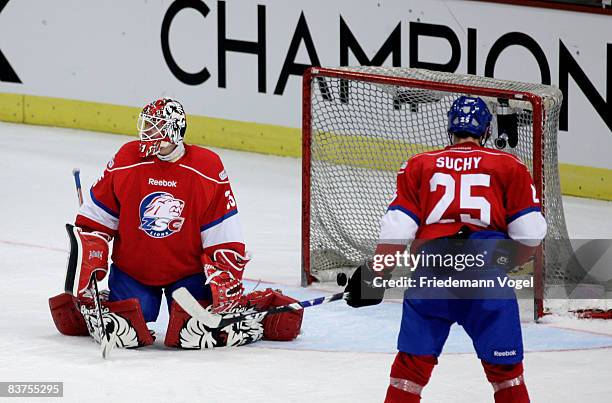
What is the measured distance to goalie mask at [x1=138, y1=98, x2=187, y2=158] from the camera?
18.6ft

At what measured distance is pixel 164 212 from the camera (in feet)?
18.7

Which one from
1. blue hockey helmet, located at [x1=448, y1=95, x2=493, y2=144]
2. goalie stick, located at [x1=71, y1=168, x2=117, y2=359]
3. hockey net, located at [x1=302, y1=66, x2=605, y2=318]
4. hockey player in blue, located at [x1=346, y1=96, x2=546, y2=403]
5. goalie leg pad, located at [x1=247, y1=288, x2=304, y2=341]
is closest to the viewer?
hockey player in blue, located at [x1=346, y1=96, x2=546, y2=403]

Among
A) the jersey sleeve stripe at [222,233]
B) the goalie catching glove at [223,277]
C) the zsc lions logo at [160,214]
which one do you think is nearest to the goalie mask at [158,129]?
the zsc lions logo at [160,214]

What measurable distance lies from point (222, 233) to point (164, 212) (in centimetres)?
23

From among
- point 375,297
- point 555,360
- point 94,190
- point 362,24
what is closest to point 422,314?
point 375,297

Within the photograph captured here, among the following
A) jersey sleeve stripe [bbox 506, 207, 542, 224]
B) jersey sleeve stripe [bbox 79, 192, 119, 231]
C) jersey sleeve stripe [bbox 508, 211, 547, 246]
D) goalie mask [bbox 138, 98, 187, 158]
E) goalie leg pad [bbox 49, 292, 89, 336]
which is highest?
goalie mask [bbox 138, 98, 187, 158]

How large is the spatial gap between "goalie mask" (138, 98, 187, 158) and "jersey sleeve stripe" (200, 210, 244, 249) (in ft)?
1.13

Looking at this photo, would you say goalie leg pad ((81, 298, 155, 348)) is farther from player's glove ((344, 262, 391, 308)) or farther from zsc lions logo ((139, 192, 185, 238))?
player's glove ((344, 262, 391, 308))

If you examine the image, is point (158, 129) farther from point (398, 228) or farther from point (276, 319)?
point (398, 228)

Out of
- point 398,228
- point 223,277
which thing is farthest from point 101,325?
point 398,228

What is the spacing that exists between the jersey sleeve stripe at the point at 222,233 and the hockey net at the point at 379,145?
1.23 metres

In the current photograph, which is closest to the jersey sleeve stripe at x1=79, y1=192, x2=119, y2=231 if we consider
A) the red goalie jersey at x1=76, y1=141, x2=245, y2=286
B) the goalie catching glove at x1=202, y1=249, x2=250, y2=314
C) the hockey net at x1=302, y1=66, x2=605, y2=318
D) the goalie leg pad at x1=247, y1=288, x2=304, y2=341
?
the red goalie jersey at x1=76, y1=141, x2=245, y2=286

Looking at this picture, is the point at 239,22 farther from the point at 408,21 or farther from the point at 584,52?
the point at 584,52

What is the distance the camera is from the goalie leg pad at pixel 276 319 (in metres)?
5.89
